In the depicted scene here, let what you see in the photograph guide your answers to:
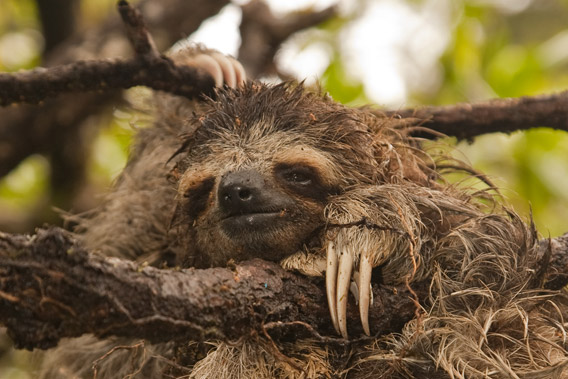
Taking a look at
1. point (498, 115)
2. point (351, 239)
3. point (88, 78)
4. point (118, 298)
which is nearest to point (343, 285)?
point (351, 239)

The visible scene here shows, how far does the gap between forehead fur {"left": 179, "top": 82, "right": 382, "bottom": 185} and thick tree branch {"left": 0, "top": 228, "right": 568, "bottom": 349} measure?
974 mm

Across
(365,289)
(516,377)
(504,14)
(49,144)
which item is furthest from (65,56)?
(504,14)

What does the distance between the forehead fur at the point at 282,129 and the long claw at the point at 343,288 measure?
2.23ft

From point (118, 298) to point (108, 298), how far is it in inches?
1.2

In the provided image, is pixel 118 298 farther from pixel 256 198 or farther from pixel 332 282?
pixel 256 198

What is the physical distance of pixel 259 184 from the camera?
9.31 ft

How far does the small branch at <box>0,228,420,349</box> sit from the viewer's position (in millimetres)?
1665

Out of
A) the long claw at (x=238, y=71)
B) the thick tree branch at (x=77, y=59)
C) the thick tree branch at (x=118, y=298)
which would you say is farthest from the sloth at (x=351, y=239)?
the thick tree branch at (x=77, y=59)

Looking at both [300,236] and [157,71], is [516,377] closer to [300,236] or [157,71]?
[300,236]

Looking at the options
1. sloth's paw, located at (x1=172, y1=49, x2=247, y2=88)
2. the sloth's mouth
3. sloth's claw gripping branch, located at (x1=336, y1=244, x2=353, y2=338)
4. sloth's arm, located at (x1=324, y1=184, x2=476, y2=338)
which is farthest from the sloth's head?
sloth's paw, located at (x1=172, y1=49, x2=247, y2=88)

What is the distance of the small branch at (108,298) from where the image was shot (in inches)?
65.6

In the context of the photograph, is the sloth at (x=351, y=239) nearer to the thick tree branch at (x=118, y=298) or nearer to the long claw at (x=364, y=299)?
the long claw at (x=364, y=299)

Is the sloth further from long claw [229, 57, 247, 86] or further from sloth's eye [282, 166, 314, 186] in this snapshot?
long claw [229, 57, 247, 86]

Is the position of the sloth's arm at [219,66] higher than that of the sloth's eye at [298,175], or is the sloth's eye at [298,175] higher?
the sloth's arm at [219,66]
